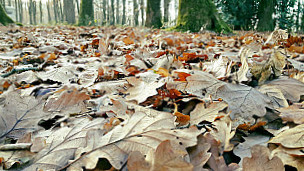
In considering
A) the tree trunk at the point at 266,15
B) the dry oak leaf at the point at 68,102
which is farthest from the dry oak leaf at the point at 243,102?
the tree trunk at the point at 266,15

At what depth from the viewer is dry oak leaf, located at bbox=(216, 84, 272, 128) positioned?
1.00 metres

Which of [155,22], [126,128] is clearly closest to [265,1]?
[155,22]

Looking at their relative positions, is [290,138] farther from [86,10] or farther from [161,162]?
[86,10]

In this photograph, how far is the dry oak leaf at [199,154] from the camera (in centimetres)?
71

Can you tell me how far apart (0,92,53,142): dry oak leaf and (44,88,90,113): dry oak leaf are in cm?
8

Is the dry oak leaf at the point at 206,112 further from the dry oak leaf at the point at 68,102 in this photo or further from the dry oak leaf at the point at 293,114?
the dry oak leaf at the point at 68,102

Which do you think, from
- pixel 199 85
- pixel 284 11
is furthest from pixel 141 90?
pixel 284 11

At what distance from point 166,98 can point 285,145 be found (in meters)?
0.58

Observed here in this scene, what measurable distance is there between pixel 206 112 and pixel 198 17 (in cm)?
771

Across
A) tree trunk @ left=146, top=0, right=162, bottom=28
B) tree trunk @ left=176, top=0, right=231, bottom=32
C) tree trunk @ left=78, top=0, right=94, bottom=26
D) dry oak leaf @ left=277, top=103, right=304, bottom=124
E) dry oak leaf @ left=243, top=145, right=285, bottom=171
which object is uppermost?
tree trunk @ left=78, top=0, right=94, bottom=26

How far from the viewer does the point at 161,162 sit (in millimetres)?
623

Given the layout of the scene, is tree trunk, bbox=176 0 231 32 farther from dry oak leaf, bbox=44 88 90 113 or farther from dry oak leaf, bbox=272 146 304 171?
dry oak leaf, bbox=272 146 304 171

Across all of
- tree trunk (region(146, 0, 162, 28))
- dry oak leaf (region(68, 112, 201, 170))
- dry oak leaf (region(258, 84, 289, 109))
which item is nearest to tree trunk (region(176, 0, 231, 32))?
tree trunk (region(146, 0, 162, 28))

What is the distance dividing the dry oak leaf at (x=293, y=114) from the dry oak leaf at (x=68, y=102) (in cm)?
97
